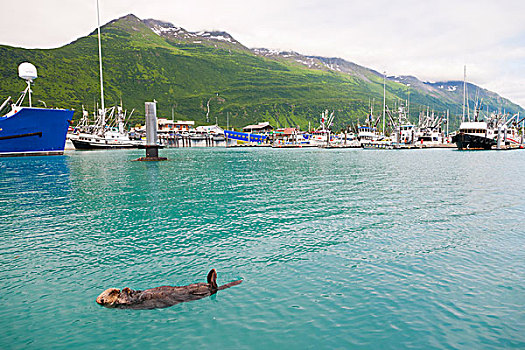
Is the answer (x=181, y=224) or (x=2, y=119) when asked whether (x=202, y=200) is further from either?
(x=2, y=119)

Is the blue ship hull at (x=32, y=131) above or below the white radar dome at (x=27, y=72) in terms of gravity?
below

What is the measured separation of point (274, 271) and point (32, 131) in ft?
299

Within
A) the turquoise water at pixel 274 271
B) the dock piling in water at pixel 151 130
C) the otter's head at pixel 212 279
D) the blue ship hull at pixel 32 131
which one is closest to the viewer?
the turquoise water at pixel 274 271

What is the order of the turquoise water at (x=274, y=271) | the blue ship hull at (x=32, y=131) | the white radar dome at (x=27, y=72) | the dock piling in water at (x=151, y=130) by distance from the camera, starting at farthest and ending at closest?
1. the blue ship hull at (x=32, y=131)
2. the white radar dome at (x=27, y=72)
3. the dock piling in water at (x=151, y=130)
4. the turquoise water at (x=274, y=271)

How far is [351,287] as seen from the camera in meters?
12.1

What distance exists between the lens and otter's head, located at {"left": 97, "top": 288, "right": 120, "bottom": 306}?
10758 mm

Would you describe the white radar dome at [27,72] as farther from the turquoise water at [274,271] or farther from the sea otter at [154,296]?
the sea otter at [154,296]

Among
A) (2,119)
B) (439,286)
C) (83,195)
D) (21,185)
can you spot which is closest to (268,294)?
(439,286)

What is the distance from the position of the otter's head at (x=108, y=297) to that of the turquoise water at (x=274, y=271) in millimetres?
211

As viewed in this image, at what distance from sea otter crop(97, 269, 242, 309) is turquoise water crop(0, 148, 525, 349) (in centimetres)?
28

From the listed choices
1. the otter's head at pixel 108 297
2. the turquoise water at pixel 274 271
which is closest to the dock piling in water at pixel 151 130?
the turquoise water at pixel 274 271

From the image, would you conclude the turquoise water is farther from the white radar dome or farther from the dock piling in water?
the white radar dome

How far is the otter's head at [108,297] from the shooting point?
1076cm

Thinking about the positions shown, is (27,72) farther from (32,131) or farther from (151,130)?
(151,130)
